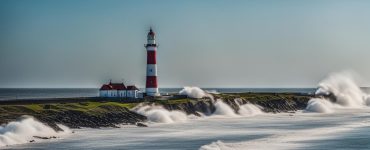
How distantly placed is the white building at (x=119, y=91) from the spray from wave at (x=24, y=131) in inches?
1200

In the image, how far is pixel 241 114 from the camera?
87.8 meters

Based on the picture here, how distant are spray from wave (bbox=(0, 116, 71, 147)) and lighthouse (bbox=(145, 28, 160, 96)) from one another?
3088 centimetres

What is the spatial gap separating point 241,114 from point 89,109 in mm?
29975

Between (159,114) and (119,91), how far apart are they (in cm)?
1638

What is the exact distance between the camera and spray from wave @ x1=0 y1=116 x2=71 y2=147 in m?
45.3

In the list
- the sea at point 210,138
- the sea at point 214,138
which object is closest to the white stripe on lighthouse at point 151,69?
the sea at point 210,138

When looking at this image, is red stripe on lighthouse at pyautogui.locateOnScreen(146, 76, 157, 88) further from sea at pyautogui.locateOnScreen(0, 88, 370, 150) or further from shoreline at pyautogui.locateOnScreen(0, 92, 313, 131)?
sea at pyautogui.locateOnScreen(0, 88, 370, 150)

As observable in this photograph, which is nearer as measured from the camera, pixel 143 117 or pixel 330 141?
pixel 330 141

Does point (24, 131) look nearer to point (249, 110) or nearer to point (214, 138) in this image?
point (214, 138)

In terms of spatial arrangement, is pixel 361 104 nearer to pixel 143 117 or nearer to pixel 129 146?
pixel 143 117

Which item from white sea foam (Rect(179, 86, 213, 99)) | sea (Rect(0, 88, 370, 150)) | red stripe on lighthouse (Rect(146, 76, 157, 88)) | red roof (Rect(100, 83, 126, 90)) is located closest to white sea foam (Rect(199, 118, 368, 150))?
sea (Rect(0, 88, 370, 150))

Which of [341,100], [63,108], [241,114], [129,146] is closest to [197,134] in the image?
[129,146]

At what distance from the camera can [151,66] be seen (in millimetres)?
83875

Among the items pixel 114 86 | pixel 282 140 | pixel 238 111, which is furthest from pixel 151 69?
pixel 282 140
